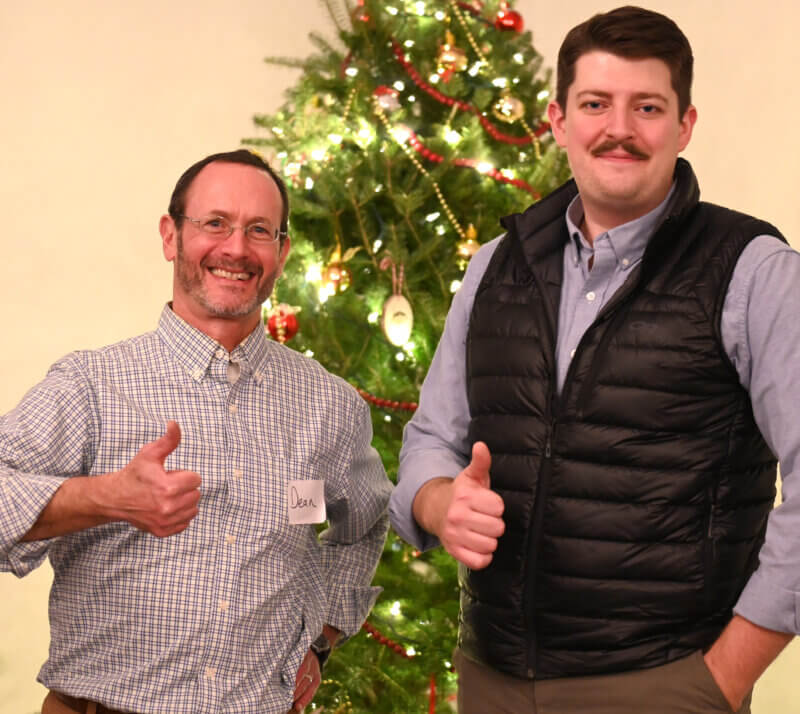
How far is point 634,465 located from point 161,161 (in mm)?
3241

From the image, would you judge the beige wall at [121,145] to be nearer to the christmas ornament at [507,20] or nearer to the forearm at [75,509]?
the christmas ornament at [507,20]

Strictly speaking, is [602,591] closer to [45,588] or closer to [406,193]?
[406,193]

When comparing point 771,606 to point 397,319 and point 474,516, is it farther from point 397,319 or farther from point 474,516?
point 397,319

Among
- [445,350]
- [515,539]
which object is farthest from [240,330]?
[515,539]

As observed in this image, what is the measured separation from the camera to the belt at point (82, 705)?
1729 millimetres

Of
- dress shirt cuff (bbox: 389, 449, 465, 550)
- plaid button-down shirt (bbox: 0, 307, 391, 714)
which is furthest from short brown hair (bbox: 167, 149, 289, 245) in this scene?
dress shirt cuff (bbox: 389, 449, 465, 550)

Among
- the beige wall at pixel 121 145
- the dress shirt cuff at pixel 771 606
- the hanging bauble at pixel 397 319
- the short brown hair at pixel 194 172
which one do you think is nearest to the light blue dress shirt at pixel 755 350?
the dress shirt cuff at pixel 771 606

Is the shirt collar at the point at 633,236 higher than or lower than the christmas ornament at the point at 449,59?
lower

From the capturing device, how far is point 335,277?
2906mm

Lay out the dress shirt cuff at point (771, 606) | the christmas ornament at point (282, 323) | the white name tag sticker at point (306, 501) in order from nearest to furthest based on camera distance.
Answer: the dress shirt cuff at point (771, 606)
the white name tag sticker at point (306, 501)
the christmas ornament at point (282, 323)

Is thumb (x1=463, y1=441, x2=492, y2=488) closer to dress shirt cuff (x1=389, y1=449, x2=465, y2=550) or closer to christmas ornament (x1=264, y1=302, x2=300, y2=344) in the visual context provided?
dress shirt cuff (x1=389, y1=449, x2=465, y2=550)

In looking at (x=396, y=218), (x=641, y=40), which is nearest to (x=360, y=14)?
(x=396, y=218)

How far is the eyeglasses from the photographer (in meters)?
1.98

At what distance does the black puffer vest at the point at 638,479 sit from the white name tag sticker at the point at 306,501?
443 mm
